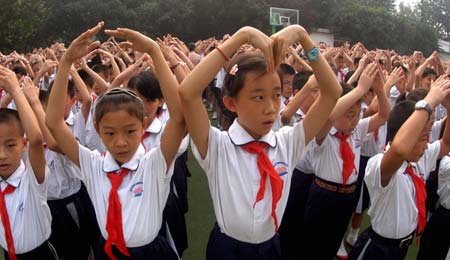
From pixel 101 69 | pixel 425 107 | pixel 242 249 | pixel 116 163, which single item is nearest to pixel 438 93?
pixel 425 107

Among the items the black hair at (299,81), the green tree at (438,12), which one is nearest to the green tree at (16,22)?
the black hair at (299,81)

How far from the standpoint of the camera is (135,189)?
6.32ft

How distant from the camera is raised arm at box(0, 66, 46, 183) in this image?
6.54 feet

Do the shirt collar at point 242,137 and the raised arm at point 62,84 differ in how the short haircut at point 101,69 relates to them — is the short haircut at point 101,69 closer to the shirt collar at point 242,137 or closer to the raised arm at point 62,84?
the raised arm at point 62,84

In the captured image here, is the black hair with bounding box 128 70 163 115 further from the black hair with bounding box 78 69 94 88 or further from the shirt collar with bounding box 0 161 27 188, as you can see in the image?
the black hair with bounding box 78 69 94 88

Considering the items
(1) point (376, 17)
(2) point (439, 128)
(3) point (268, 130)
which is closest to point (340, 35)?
(1) point (376, 17)

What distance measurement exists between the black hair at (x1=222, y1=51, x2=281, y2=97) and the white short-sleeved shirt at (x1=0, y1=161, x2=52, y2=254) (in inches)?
41.2

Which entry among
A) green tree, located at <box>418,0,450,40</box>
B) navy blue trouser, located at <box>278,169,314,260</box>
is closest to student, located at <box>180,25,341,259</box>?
navy blue trouser, located at <box>278,169,314,260</box>

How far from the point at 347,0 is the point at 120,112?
3020 cm

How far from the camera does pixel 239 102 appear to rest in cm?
182

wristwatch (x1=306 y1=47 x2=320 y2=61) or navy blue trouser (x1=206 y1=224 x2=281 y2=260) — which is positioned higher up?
wristwatch (x1=306 y1=47 x2=320 y2=61)

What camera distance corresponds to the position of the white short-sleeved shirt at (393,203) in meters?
2.15

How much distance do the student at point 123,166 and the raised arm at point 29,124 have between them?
14 centimetres

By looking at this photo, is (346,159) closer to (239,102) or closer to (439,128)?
(439,128)
